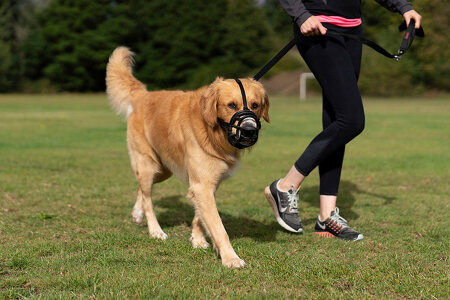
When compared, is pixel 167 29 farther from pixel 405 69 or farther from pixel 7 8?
pixel 405 69

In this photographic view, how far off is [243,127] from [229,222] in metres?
1.83

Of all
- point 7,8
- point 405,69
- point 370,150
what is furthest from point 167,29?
point 370,150

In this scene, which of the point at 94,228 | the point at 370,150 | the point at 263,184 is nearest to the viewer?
the point at 94,228

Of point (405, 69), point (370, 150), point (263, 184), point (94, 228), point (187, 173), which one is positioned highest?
point (187, 173)

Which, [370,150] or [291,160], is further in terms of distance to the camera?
[370,150]

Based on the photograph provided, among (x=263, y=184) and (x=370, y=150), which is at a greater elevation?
(x=263, y=184)

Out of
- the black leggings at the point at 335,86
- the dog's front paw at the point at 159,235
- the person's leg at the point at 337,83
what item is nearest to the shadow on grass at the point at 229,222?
the dog's front paw at the point at 159,235

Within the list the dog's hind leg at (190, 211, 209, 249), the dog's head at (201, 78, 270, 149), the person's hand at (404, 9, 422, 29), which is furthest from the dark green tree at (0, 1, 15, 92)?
the person's hand at (404, 9, 422, 29)

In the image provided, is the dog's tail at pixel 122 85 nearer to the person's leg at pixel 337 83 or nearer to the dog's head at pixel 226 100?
the dog's head at pixel 226 100

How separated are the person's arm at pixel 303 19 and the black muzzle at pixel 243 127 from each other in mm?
715

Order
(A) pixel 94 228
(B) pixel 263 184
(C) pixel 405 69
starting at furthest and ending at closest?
(C) pixel 405 69, (B) pixel 263 184, (A) pixel 94 228

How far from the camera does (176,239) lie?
14.2 feet

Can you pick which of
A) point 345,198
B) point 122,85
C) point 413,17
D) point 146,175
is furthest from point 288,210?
point 122,85

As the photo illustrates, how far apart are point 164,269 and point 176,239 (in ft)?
3.33
